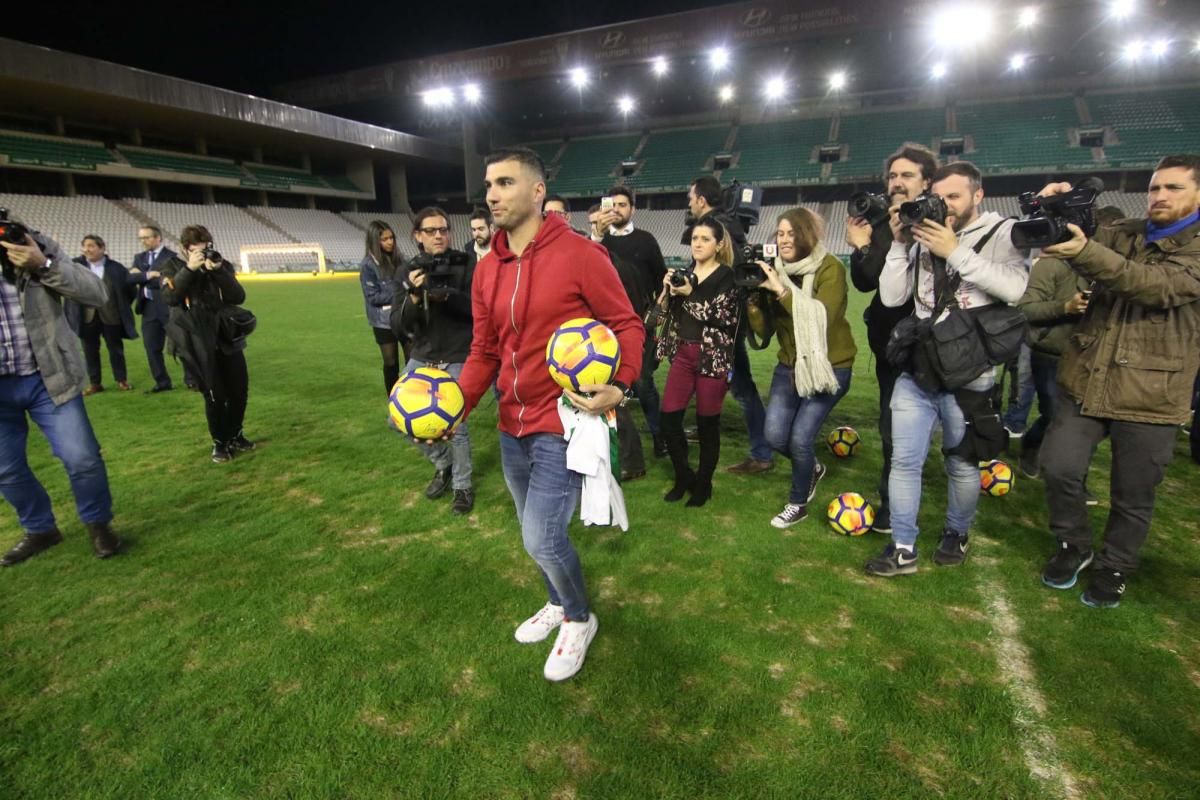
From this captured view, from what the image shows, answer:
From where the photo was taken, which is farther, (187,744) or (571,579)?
(571,579)

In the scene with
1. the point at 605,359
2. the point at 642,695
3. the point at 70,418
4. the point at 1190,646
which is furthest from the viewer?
the point at 70,418

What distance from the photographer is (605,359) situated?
2.25m

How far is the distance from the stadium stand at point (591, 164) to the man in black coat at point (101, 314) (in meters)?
32.9

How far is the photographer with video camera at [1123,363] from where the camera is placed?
2.60 meters

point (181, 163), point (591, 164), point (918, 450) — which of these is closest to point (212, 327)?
point (918, 450)

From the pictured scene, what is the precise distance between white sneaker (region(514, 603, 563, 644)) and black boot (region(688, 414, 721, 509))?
65.7 inches

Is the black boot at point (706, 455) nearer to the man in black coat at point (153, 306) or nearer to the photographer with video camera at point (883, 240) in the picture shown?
the photographer with video camera at point (883, 240)

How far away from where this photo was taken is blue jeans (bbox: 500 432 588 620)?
95.7 inches

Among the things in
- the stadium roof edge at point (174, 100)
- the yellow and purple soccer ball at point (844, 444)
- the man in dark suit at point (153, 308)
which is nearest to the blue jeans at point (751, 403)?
the yellow and purple soccer ball at point (844, 444)

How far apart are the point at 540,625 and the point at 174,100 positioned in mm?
36523

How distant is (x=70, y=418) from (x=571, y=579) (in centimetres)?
324

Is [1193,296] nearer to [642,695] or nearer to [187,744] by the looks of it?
[642,695]

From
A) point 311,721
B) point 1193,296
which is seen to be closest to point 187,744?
point 311,721

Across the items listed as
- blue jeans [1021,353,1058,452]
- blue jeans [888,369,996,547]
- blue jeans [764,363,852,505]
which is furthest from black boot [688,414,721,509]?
blue jeans [1021,353,1058,452]
